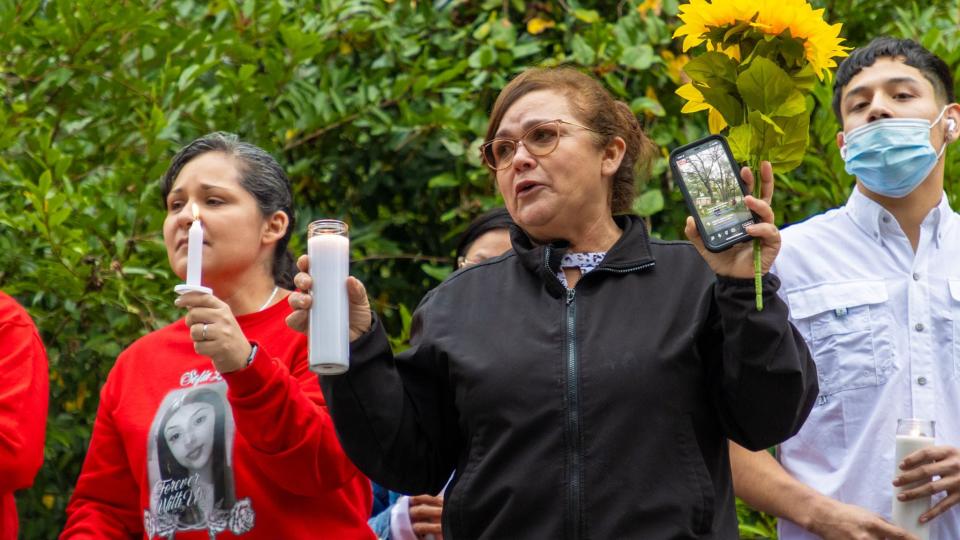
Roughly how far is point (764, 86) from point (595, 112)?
0.50m

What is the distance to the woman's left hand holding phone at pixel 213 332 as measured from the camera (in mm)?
3451

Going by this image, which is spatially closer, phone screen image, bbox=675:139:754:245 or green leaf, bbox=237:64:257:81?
phone screen image, bbox=675:139:754:245

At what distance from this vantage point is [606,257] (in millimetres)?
3369

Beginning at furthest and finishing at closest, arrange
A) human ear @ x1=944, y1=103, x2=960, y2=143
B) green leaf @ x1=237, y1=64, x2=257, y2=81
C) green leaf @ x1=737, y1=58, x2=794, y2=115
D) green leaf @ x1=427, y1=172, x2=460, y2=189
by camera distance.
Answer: green leaf @ x1=427, y1=172, x2=460, y2=189 < green leaf @ x1=237, y1=64, x2=257, y2=81 < human ear @ x1=944, y1=103, x2=960, y2=143 < green leaf @ x1=737, y1=58, x2=794, y2=115

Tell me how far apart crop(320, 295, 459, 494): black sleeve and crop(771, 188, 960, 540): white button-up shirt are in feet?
3.38

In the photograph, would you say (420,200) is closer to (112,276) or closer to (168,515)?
(112,276)

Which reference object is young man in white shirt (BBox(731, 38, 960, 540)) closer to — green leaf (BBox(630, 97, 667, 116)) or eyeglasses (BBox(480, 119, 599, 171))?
eyeglasses (BBox(480, 119, 599, 171))

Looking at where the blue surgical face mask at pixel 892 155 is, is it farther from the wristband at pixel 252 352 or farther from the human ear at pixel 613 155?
the wristband at pixel 252 352

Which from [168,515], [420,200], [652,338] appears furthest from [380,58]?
[652,338]

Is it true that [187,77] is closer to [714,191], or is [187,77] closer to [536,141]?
[536,141]

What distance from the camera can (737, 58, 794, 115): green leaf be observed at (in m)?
3.17

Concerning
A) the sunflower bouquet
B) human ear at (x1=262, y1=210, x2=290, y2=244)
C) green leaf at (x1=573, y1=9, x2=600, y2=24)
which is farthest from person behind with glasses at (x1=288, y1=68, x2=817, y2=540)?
green leaf at (x1=573, y1=9, x2=600, y2=24)

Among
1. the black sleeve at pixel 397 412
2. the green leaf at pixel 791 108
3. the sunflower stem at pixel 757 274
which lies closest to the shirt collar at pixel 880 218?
the green leaf at pixel 791 108

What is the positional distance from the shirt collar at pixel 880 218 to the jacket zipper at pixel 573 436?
122 cm
